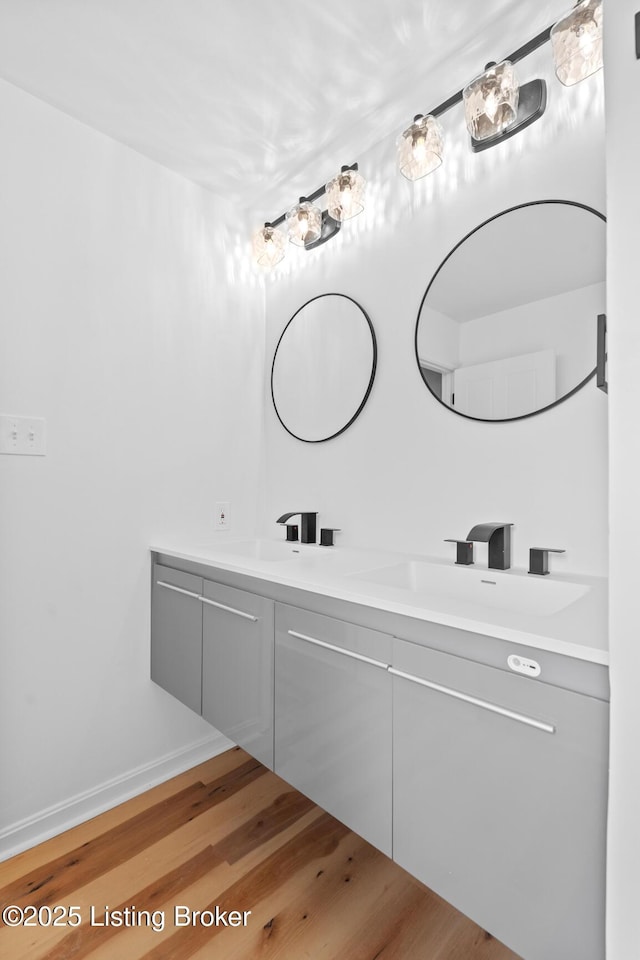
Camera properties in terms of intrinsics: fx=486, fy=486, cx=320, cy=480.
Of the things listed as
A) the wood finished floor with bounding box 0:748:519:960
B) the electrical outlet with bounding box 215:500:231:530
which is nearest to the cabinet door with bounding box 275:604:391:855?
the wood finished floor with bounding box 0:748:519:960

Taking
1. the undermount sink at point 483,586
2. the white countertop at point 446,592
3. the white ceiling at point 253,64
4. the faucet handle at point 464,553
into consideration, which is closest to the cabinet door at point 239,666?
the white countertop at point 446,592

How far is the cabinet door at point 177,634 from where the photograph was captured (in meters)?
1.72

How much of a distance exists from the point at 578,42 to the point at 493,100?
8.8 inches

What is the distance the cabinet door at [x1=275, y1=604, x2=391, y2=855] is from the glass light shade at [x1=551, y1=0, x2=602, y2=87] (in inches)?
58.4

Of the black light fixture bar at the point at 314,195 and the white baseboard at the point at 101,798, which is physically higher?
the black light fixture bar at the point at 314,195

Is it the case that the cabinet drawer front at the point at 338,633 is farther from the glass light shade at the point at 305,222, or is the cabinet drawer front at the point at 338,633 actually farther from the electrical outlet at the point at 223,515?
the glass light shade at the point at 305,222

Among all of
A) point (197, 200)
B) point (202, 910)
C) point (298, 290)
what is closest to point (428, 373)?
point (298, 290)

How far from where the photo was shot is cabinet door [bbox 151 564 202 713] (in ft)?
5.64

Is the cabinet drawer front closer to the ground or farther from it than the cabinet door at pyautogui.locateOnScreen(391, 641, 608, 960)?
farther from it

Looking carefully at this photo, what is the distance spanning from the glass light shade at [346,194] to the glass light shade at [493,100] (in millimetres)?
460

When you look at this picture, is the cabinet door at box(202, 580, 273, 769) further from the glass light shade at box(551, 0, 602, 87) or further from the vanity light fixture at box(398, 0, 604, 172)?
the glass light shade at box(551, 0, 602, 87)

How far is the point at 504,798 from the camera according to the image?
875 millimetres

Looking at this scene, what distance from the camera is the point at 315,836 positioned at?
1.62 meters

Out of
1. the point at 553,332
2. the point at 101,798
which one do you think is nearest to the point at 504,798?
the point at 553,332
